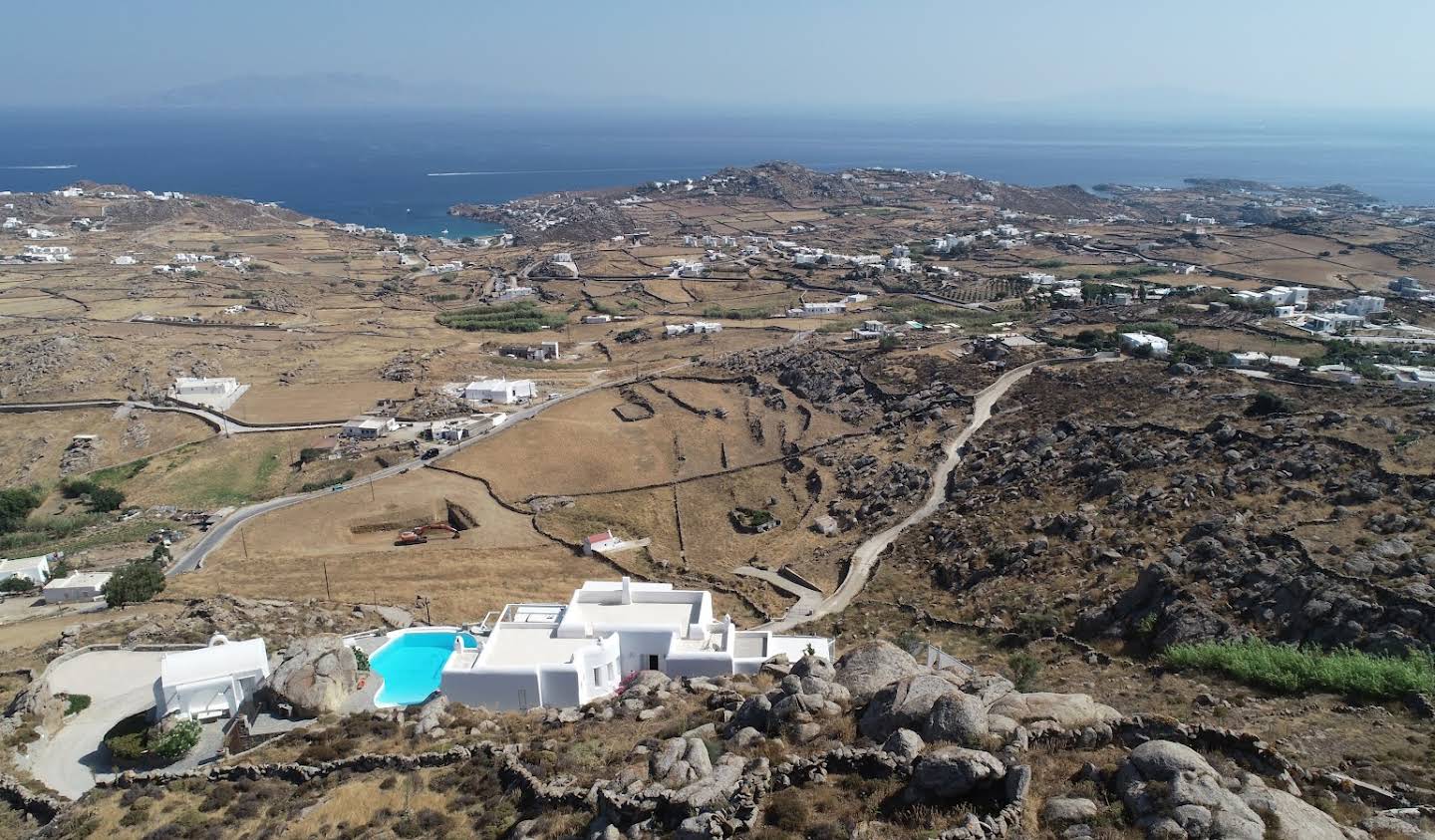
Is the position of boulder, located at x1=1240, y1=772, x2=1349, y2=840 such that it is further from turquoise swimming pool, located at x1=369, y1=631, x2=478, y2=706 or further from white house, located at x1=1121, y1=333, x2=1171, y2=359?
white house, located at x1=1121, y1=333, x2=1171, y2=359

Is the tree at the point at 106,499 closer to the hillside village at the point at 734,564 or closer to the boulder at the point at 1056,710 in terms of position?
the hillside village at the point at 734,564

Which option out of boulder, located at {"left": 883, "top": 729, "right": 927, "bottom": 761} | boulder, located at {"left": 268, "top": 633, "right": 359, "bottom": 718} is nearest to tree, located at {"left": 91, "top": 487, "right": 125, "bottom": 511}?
boulder, located at {"left": 268, "top": 633, "right": 359, "bottom": 718}

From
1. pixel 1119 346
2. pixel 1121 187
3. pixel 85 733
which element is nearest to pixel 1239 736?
pixel 85 733

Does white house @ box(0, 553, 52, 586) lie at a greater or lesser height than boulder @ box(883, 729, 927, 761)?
lesser

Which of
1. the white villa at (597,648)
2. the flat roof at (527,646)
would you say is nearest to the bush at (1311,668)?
the white villa at (597,648)

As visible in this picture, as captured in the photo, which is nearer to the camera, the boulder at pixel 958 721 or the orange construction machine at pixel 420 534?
the boulder at pixel 958 721
